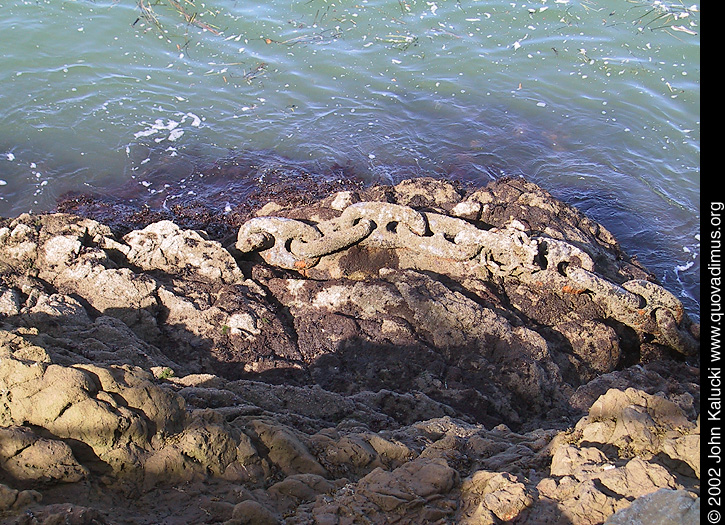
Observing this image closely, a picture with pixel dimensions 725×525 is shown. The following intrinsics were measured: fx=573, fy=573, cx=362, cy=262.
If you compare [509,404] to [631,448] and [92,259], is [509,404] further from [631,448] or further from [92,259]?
[92,259]

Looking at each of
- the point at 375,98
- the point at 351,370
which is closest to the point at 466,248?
the point at 351,370

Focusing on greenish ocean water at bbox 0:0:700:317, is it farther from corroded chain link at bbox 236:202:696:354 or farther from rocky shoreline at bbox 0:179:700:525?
corroded chain link at bbox 236:202:696:354

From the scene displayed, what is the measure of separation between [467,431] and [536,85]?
430 inches

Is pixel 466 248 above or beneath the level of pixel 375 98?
beneath

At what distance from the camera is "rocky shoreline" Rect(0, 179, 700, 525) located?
314 cm

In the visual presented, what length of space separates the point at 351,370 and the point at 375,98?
8664 millimetres

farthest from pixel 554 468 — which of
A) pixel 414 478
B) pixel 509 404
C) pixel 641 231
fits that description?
pixel 641 231

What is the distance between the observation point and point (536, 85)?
1331 cm

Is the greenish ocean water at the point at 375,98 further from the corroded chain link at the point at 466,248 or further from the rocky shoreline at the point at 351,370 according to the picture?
the corroded chain link at the point at 466,248

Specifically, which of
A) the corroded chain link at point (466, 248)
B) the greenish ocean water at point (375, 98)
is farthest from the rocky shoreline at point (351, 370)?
the greenish ocean water at point (375, 98)

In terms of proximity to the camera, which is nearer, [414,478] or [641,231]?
[414,478]

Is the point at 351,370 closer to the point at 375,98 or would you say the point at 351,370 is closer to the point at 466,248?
the point at 466,248

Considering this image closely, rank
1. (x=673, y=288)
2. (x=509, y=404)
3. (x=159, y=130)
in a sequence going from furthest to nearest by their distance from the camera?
(x=159, y=130)
(x=673, y=288)
(x=509, y=404)

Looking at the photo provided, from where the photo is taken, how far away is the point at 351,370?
18.0 feet
